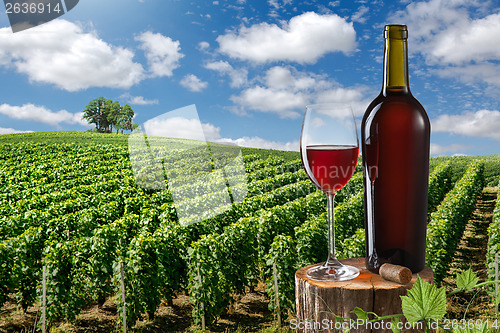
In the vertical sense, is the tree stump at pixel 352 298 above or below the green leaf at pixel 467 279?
below

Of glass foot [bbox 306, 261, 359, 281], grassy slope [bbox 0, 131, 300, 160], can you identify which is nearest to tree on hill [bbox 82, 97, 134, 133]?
grassy slope [bbox 0, 131, 300, 160]

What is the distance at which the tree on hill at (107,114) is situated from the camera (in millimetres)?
77312

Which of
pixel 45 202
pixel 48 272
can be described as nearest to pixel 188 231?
pixel 48 272

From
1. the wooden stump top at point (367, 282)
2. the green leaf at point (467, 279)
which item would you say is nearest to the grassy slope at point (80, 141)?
the wooden stump top at point (367, 282)

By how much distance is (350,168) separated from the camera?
76.0 inches

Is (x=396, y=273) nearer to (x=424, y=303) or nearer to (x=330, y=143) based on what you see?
(x=330, y=143)

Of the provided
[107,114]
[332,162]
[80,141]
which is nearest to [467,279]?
[332,162]

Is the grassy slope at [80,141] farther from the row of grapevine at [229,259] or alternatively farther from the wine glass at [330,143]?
the wine glass at [330,143]

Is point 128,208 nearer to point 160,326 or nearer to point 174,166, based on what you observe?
point 160,326

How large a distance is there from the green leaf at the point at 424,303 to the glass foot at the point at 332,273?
5.06 feet

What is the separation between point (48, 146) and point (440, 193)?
110 ft

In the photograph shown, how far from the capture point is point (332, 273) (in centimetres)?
211

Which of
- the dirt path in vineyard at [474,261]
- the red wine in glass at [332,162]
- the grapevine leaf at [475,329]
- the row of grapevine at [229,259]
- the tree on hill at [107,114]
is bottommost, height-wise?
the dirt path in vineyard at [474,261]

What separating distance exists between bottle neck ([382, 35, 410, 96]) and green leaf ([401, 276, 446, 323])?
5.04 feet
